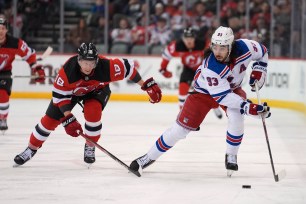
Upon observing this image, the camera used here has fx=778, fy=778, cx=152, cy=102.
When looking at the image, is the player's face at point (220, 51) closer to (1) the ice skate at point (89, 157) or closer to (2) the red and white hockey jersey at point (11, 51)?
(1) the ice skate at point (89, 157)

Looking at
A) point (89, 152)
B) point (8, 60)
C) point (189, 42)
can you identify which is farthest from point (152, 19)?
point (89, 152)

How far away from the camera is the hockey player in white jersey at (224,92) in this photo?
510 centimetres

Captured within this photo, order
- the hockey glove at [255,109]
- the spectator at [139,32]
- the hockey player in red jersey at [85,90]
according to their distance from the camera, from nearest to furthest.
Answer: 1. the hockey glove at [255,109]
2. the hockey player in red jersey at [85,90]
3. the spectator at [139,32]

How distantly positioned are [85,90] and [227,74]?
108cm

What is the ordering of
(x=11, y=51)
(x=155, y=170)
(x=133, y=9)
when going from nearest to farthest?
(x=155, y=170)
(x=11, y=51)
(x=133, y=9)

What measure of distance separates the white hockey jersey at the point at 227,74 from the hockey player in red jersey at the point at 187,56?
365 centimetres

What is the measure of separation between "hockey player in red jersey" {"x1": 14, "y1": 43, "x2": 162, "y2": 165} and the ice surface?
276 mm

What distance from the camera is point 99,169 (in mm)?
5730

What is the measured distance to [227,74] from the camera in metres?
5.17

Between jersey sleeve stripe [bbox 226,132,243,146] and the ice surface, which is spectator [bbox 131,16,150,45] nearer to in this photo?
the ice surface

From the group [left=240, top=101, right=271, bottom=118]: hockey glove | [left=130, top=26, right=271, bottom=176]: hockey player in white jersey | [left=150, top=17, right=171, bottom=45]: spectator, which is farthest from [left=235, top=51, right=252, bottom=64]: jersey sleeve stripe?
[left=150, top=17, right=171, bottom=45]: spectator

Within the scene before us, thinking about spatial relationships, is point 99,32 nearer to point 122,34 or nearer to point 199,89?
point 122,34

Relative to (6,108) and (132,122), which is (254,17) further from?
(6,108)

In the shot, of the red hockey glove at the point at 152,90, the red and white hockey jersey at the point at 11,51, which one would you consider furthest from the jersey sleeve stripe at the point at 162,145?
the red and white hockey jersey at the point at 11,51
